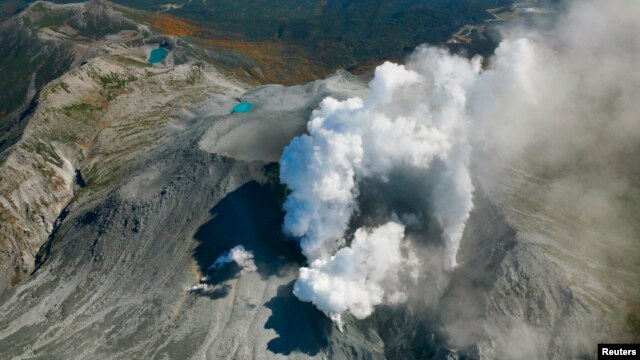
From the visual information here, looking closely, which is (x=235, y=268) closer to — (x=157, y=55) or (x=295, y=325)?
(x=295, y=325)

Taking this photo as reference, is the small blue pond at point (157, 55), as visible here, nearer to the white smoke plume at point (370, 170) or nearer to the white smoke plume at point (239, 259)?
the white smoke plume at point (370, 170)

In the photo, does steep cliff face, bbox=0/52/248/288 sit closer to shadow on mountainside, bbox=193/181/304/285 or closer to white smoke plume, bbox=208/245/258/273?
shadow on mountainside, bbox=193/181/304/285

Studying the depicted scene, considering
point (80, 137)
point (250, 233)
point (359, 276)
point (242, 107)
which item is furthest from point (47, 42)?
point (359, 276)

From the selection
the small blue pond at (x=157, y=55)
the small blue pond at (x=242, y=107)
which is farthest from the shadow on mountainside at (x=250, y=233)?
the small blue pond at (x=157, y=55)

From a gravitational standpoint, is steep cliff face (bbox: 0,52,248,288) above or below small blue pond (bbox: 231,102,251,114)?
above

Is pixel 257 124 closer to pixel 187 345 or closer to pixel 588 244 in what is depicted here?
pixel 187 345

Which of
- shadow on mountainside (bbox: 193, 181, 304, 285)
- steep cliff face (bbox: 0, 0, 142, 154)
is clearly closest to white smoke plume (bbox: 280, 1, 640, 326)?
shadow on mountainside (bbox: 193, 181, 304, 285)

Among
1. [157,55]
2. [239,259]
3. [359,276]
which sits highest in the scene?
[157,55]

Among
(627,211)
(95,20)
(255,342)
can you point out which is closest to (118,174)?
(255,342)
